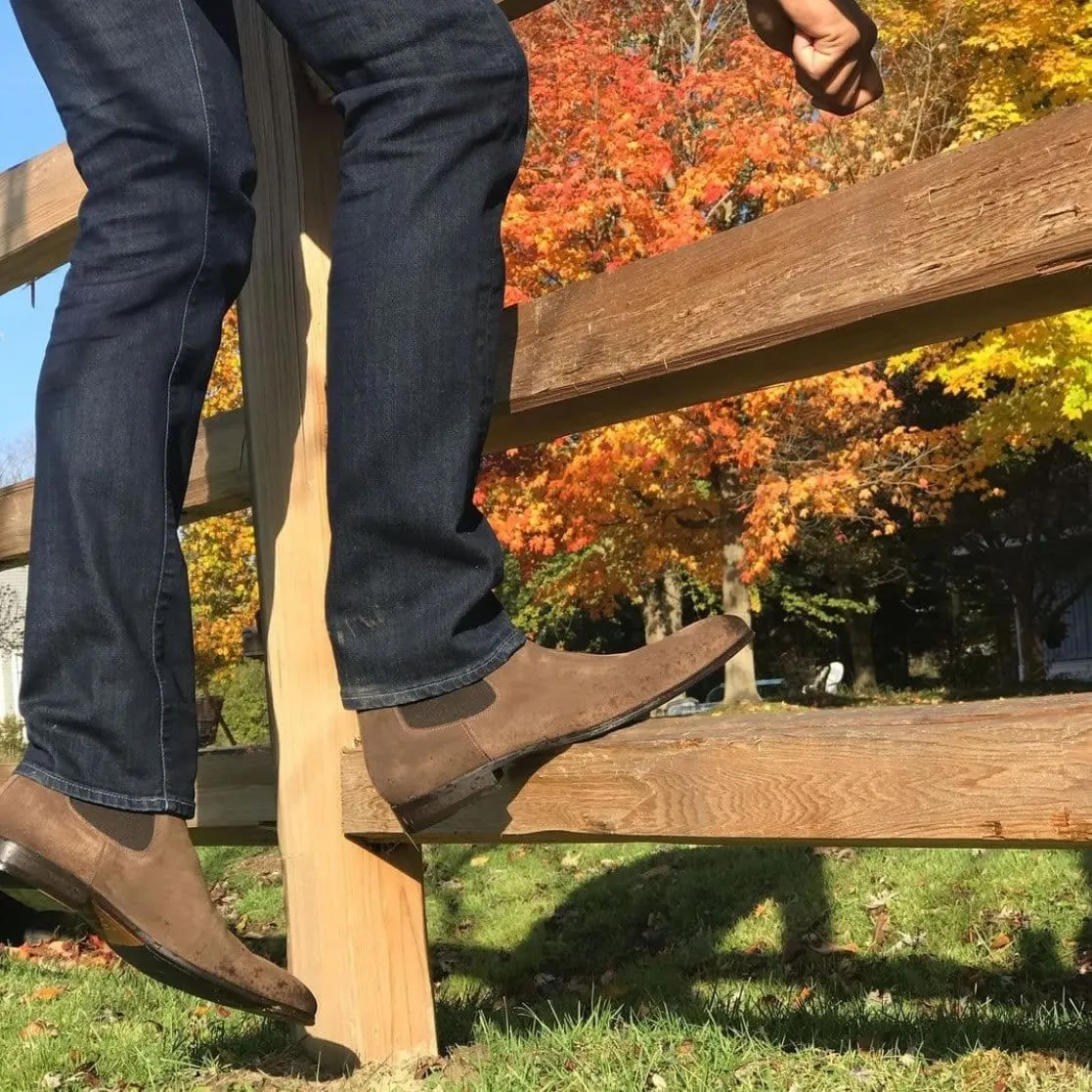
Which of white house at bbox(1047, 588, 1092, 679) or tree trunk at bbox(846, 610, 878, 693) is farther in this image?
white house at bbox(1047, 588, 1092, 679)

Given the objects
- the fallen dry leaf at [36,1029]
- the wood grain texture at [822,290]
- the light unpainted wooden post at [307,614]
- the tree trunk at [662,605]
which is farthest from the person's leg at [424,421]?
the tree trunk at [662,605]

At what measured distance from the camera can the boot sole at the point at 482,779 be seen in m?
1.48

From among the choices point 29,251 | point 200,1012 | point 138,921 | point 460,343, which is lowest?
point 200,1012

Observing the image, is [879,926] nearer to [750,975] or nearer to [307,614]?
[750,975]

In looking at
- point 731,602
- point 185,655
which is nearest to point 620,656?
point 185,655

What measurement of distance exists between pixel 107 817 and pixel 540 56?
13.9 metres

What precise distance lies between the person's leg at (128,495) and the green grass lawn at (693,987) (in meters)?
0.62

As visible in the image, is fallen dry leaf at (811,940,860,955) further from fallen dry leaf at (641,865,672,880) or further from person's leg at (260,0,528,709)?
person's leg at (260,0,528,709)

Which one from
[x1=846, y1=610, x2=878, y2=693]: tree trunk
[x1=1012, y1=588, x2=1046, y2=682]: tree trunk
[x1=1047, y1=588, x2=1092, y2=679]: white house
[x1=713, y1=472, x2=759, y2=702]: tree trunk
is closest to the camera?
[x1=713, y1=472, x2=759, y2=702]: tree trunk

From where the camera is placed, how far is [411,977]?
6.59ft

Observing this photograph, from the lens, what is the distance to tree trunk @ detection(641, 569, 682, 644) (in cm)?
2339

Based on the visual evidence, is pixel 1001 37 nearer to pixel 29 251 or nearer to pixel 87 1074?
pixel 29 251

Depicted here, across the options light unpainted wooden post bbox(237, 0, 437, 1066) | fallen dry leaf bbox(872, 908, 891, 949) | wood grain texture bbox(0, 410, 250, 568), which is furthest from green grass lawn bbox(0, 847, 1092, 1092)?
wood grain texture bbox(0, 410, 250, 568)

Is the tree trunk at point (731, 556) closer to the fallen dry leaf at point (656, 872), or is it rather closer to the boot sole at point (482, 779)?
the fallen dry leaf at point (656, 872)
